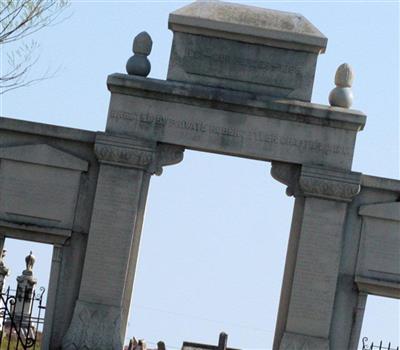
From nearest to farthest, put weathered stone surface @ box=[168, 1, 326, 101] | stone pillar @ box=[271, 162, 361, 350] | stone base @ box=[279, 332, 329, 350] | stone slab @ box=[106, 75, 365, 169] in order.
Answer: stone base @ box=[279, 332, 329, 350] < stone pillar @ box=[271, 162, 361, 350] < stone slab @ box=[106, 75, 365, 169] < weathered stone surface @ box=[168, 1, 326, 101]

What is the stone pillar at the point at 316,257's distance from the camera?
2755 cm

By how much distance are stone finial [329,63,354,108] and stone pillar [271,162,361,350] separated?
1175 mm

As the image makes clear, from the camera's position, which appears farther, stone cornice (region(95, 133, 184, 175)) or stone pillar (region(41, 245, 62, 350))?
stone pillar (region(41, 245, 62, 350))

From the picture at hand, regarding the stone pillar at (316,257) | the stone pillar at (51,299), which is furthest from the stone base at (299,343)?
the stone pillar at (51,299)

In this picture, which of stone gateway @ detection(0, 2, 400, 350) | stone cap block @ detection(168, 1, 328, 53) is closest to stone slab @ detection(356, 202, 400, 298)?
stone gateway @ detection(0, 2, 400, 350)

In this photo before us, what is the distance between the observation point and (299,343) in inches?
1081

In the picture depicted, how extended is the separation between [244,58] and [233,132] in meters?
1.26

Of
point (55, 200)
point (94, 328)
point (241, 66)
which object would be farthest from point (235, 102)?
point (94, 328)

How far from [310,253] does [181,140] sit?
2.81m

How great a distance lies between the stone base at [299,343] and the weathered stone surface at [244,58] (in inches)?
154

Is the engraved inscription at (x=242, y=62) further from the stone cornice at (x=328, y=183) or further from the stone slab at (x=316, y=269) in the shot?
the stone slab at (x=316, y=269)

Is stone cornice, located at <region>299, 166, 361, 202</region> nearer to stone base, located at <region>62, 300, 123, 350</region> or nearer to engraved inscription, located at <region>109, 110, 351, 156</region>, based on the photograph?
engraved inscription, located at <region>109, 110, 351, 156</region>

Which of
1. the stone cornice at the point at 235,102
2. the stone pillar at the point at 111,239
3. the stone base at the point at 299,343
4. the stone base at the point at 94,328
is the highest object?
the stone cornice at the point at 235,102

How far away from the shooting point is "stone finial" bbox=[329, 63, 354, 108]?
91.6ft
